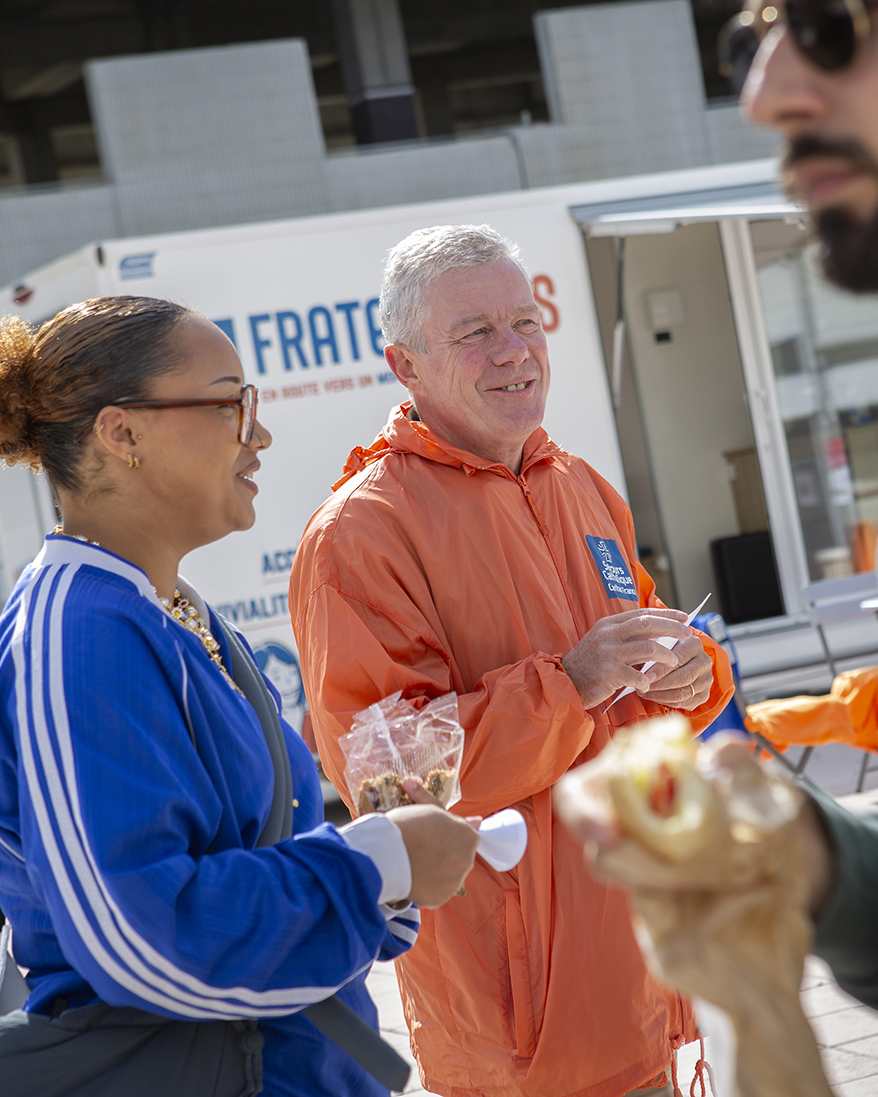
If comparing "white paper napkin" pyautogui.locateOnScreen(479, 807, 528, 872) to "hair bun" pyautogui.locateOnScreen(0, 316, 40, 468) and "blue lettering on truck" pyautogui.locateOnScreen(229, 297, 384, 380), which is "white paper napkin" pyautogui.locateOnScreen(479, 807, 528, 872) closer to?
"hair bun" pyautogui.locateOnScreen(0, 316, 40, 468)

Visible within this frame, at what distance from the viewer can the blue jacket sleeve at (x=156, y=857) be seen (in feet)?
4.13

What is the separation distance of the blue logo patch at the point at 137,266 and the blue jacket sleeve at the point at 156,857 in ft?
16.3

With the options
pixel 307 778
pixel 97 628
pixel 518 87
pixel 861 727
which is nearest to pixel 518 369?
pixel 307 778

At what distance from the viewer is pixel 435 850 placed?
1.43 metres

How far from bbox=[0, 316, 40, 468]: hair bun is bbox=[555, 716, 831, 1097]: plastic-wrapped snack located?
1160 millimetres

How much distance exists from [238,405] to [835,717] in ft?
12.4

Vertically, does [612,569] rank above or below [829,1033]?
above

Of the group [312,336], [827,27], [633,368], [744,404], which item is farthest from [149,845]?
[744,404]

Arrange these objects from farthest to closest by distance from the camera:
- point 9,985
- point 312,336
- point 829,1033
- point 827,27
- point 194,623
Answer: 1. point 312,336
2. point 829,1033
3. point 9,985
4. point 194,623
5. point 827,27

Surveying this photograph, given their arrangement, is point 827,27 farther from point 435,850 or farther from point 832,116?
point 435,850

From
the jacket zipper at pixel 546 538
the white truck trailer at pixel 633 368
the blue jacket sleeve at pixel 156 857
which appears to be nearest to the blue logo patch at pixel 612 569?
the jacket zipper at pixel 546 538

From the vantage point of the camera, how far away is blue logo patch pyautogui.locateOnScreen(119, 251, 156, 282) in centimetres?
597

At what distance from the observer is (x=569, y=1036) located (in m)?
1.91

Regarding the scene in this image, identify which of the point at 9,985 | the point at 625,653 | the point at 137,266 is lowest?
the point at 9,985
